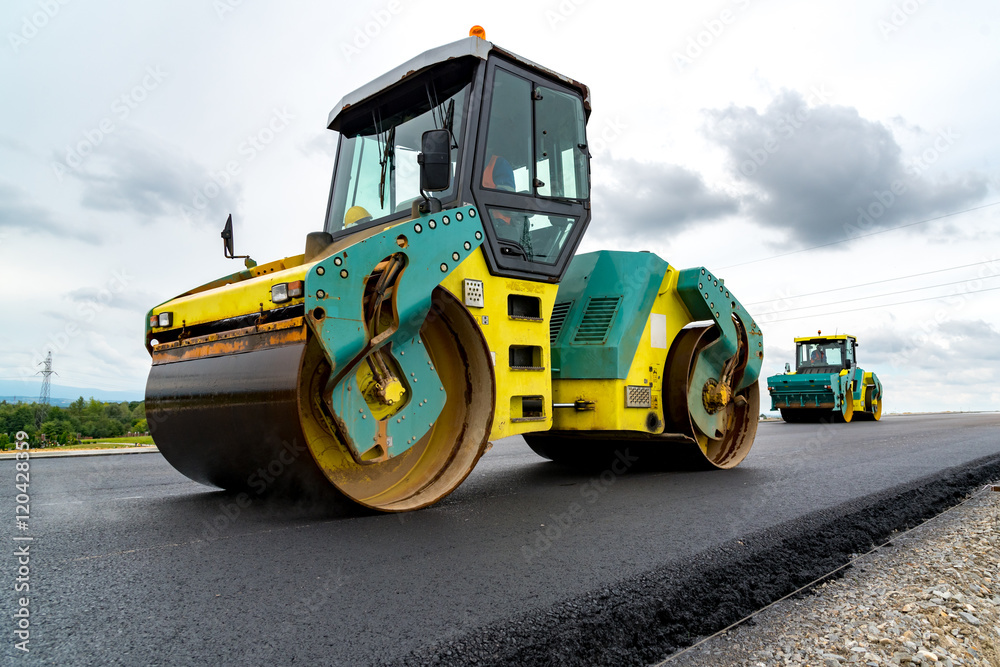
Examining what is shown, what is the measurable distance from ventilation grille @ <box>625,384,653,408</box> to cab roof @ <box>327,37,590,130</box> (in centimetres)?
227

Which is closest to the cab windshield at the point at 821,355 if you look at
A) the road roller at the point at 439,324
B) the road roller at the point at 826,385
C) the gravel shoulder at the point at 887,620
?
the road roller at the point at 826,385

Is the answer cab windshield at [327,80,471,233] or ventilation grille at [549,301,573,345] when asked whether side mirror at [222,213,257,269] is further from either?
ventilation grille at [549,301,573,345]

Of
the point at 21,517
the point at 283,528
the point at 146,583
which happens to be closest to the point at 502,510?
the point at 283,528

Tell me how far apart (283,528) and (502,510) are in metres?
1.24

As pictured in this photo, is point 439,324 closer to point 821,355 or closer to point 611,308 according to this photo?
point 611,308

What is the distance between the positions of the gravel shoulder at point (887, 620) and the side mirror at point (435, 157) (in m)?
2.58

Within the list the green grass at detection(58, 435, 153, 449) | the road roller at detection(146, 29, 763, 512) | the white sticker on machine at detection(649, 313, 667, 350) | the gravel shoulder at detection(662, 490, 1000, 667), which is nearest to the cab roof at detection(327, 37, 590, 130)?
the road roller at detection(146, 29, 763, 512)

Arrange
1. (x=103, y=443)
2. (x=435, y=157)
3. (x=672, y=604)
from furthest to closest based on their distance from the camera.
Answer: (x=103, y=443)
(x=435, y=157)
(x=672, y=604)

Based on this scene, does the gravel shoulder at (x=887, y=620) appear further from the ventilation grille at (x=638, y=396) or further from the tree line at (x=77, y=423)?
the tree line at (x=77, y=423)

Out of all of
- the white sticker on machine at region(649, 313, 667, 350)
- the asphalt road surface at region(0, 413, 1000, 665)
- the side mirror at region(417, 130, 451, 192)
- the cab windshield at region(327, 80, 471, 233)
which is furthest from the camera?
the white sticker on machine at region(649, 313, 667, 350)

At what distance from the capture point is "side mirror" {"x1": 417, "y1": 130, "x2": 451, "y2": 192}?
3713 mm

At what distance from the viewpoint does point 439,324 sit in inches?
154

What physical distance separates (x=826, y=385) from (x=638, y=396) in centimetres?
1403

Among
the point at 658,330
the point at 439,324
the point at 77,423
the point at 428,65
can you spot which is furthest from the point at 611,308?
the point at 77,423
